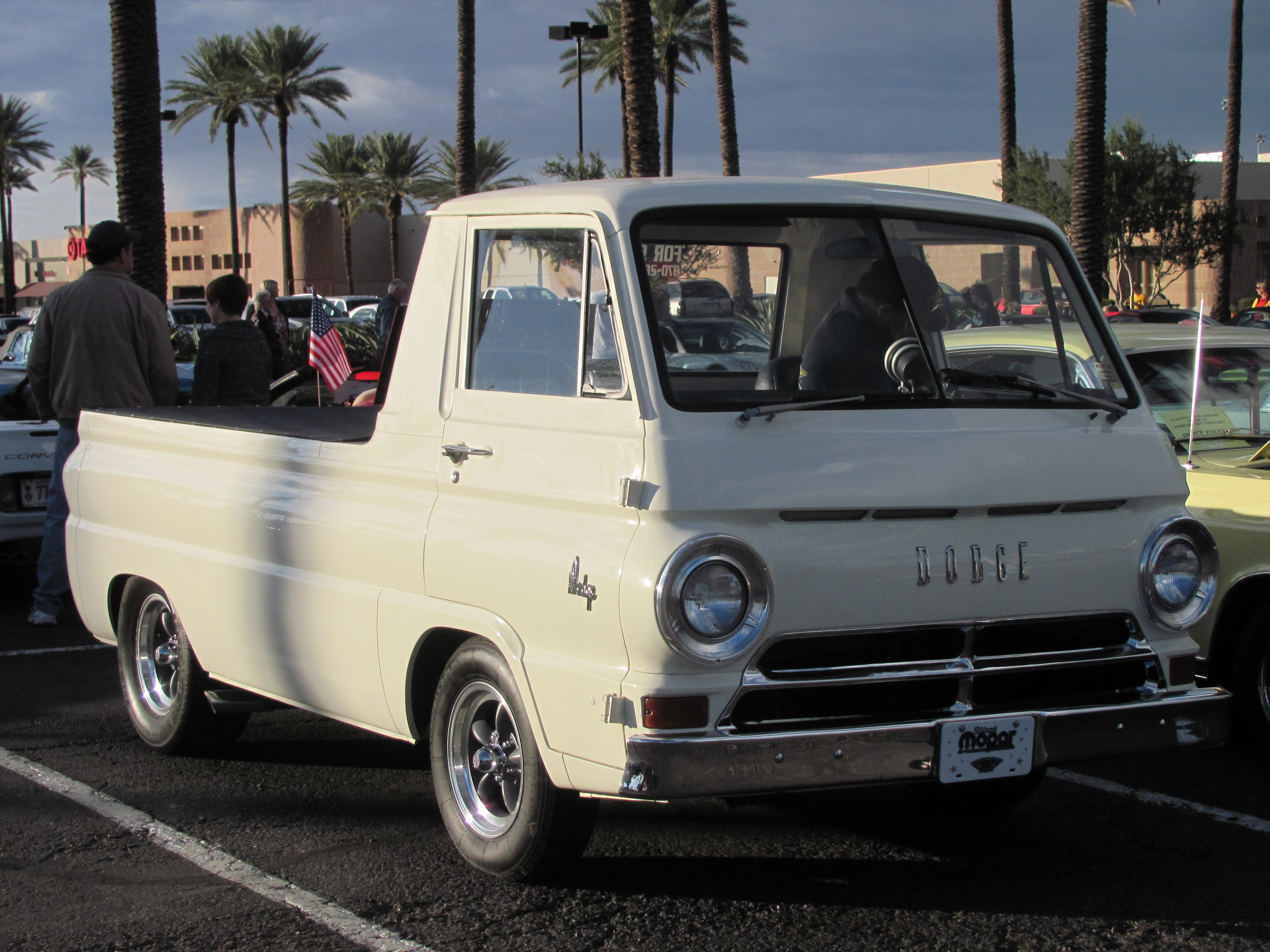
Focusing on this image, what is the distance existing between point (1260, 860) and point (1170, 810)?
1.79 feet

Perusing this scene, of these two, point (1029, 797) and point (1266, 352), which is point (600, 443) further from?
point (1266, 352)

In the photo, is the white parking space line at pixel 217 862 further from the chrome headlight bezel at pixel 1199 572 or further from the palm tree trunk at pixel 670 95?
the palm tree trunk at pixel 670 95

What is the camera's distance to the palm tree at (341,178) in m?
63.1

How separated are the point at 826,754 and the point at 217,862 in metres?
2.04

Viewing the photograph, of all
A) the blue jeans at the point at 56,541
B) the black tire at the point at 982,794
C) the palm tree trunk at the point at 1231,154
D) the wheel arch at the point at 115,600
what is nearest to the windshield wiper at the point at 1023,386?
the black tire at the point at 982,794

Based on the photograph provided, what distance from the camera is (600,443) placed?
3727 mm

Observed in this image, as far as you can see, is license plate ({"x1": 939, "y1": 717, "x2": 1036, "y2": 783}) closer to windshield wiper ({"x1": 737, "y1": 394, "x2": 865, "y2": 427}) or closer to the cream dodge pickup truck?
the cream dodge pickup truck

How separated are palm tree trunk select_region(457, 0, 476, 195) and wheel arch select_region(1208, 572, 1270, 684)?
2058 cm

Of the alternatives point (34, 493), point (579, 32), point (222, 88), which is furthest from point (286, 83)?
point (34, 493)

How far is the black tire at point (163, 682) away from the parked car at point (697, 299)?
8.04ft

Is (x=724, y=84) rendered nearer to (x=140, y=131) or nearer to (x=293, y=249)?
(x=140, y=131)

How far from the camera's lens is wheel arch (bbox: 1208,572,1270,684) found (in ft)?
17.8

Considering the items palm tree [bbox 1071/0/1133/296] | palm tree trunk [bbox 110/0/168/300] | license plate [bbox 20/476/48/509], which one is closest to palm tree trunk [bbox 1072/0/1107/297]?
palm tree [bbox 1071/0/1133/296]

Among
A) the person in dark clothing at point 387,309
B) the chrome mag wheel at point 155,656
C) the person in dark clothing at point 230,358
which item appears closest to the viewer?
the chrome mag wheel at point 155,656
